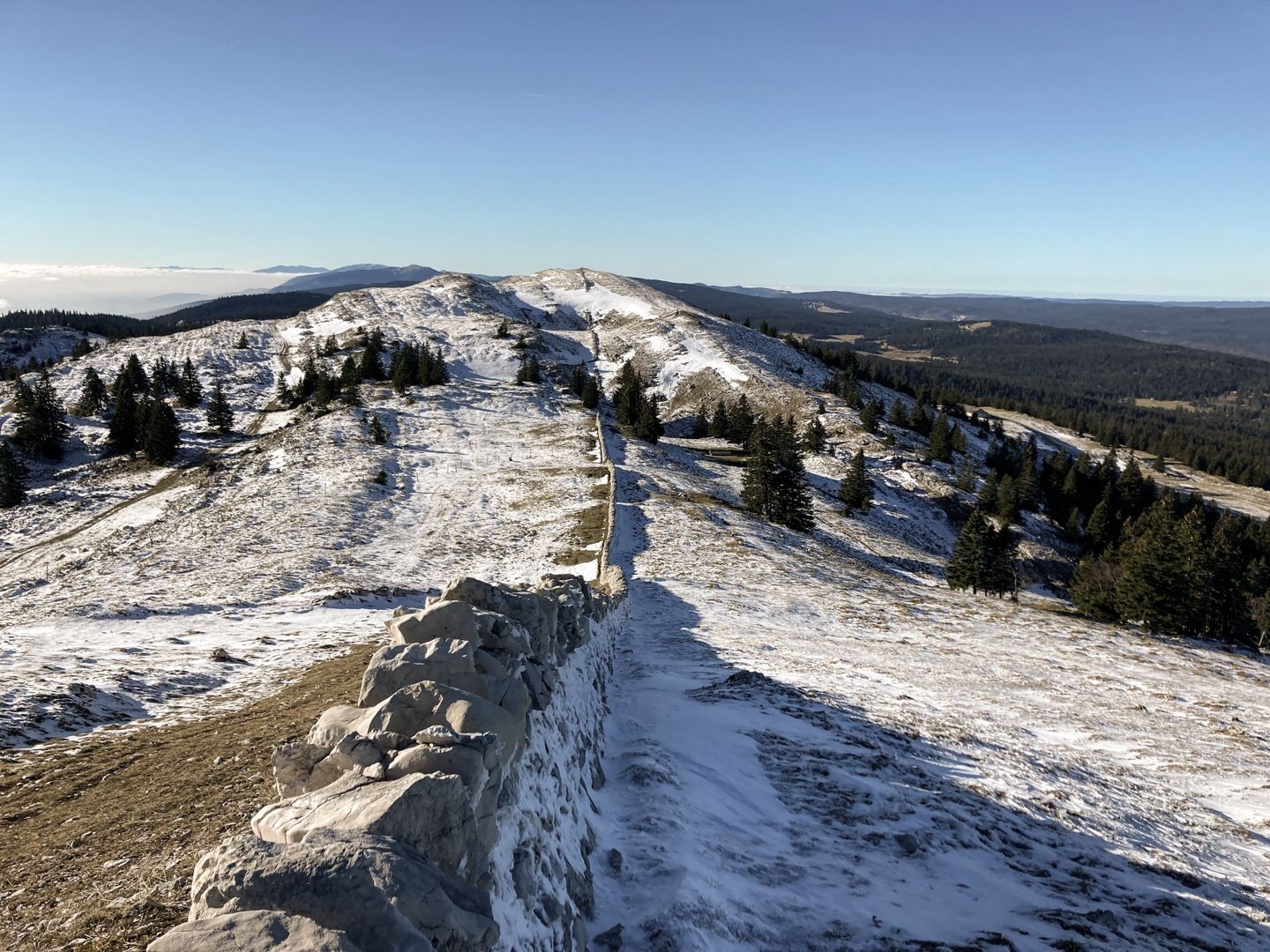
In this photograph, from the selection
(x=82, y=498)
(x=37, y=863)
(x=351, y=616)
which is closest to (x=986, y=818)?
(x=37, y=863)

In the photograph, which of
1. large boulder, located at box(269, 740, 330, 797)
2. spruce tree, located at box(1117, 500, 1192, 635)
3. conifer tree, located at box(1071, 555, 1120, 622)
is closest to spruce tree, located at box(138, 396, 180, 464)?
large boulder, located at box(269, 740, 330, 797)

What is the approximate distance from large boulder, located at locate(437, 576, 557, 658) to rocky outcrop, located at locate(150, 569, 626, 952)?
1.3 inches

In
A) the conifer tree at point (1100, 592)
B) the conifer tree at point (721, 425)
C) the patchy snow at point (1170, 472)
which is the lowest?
the patchy snow at point (1170, 472)

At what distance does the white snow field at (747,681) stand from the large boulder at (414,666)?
3.48 m

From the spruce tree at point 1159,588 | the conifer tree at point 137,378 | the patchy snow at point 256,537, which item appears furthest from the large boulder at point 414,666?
the conifer tree at point 137,378

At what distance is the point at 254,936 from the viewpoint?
3.91m

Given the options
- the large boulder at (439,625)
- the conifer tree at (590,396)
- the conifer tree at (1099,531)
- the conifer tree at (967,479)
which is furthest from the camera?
the conifer tree at (590,396)

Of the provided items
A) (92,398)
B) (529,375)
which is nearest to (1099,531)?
(529,375)

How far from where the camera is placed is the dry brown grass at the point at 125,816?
6070 millimetres

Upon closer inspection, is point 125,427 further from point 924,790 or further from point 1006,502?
point 1006,502

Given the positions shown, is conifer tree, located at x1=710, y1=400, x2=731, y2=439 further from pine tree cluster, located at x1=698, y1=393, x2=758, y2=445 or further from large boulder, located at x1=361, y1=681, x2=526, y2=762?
large boulder, located at x1=361, y1=681, x2=526, y2=762

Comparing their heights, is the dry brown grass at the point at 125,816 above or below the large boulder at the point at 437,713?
below

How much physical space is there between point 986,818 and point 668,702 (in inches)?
276

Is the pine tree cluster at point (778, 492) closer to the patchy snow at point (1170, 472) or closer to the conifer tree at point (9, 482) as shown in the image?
the conifer tree at point (9, 482)
